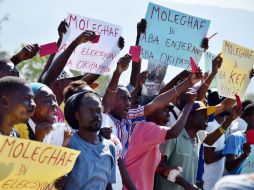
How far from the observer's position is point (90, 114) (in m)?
4.27

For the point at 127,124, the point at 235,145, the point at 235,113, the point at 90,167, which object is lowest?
the point at 235,145

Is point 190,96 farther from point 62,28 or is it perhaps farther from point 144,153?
point 62,28

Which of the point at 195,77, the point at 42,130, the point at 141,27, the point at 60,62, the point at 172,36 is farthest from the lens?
the point at 172,36

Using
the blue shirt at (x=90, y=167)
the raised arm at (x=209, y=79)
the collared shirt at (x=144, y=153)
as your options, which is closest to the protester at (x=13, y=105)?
the blue shirt at (x=90, y=167)

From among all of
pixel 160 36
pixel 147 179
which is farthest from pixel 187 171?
pixel 160 36

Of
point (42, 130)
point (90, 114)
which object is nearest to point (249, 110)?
point (90, 114)

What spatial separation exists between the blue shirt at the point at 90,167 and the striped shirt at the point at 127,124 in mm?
896

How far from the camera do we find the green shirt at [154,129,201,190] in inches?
230

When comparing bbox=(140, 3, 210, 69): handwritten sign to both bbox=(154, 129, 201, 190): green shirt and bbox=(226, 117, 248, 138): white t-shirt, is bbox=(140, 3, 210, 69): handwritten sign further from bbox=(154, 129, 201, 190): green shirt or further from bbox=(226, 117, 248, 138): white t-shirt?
bbox=(226, 117, 248, 138): white t-shirt

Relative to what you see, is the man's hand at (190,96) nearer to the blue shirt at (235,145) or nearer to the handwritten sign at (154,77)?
the handwritten sign at (154,77)

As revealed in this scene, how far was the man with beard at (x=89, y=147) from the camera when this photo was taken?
13.6 feet

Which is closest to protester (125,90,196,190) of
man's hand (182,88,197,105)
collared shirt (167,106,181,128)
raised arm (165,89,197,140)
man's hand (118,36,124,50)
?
raised arm (165,89,197,140)

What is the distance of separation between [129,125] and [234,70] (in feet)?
6.89

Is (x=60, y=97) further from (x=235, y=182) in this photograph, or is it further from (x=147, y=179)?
(x=235, y=182)
